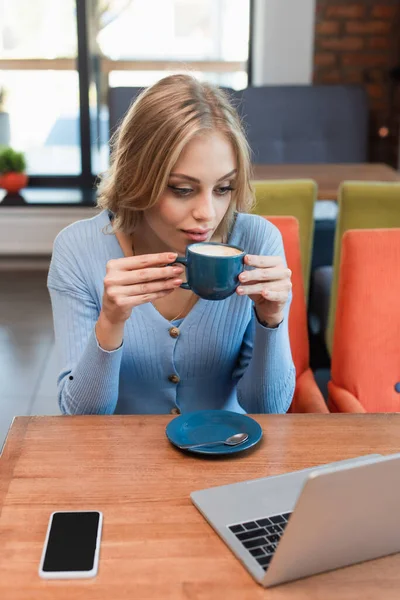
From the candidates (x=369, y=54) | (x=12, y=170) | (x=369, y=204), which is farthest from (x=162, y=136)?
(x=369, y=54)

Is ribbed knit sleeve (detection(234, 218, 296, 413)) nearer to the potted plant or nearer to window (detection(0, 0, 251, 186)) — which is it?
the potted plant

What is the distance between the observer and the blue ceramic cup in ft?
3.82

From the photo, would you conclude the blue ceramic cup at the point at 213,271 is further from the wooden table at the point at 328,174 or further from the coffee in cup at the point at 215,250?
the wooden table at the point at 328,174

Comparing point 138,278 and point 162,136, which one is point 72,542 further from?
point 162,136

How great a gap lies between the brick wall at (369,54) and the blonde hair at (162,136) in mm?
3568

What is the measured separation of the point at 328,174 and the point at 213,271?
2572 millimetres

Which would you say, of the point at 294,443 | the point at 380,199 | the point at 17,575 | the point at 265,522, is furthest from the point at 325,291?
the point at 17,575

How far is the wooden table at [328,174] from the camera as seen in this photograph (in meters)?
3.32

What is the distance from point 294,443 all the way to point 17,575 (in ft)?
1.65

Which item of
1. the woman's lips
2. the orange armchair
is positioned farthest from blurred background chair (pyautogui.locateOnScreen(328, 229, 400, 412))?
the woman's lips

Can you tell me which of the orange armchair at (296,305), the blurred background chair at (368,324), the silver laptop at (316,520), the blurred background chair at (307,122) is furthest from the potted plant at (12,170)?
the silver laptop at (316,520)

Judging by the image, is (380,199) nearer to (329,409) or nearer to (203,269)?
(329,409)

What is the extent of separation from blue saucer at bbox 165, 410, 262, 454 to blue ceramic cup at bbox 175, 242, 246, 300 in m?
0.21

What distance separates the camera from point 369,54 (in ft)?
15.8
